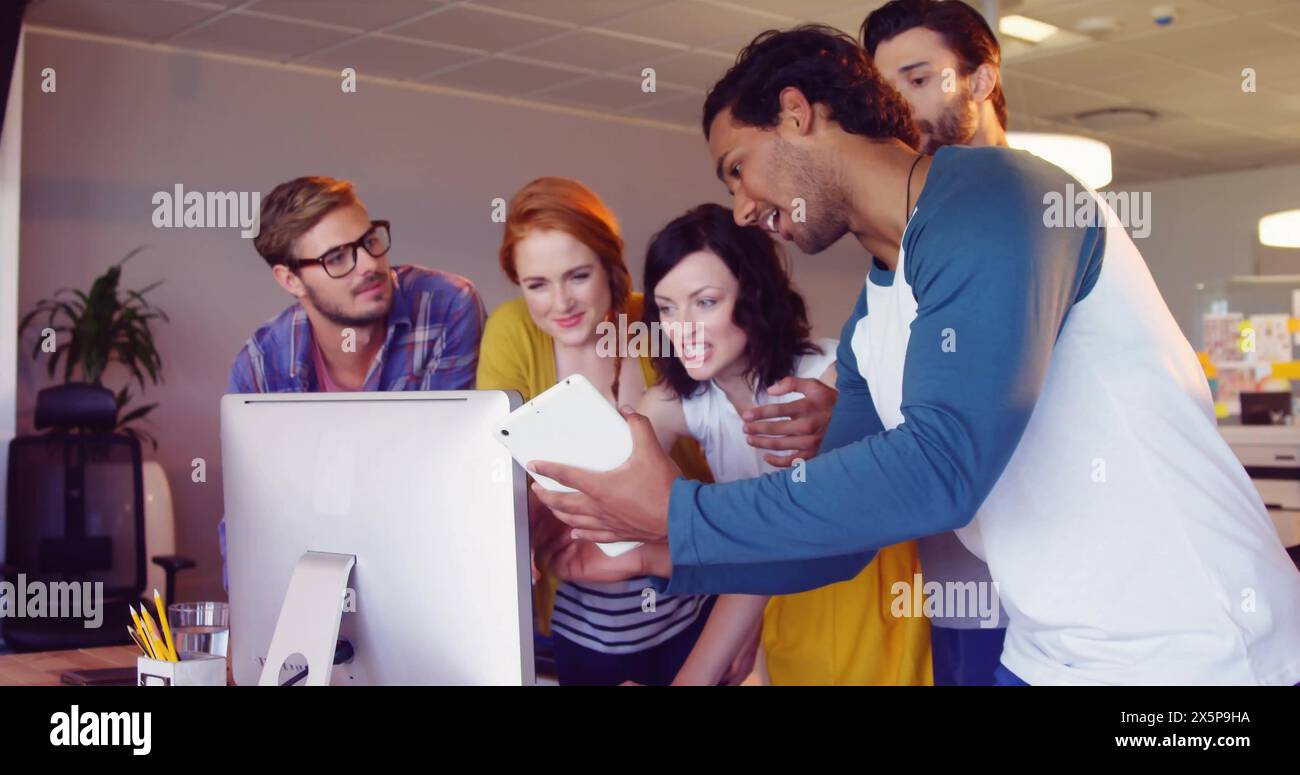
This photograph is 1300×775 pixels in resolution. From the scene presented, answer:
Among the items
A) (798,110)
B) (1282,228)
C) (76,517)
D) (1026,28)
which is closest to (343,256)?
(798,110)

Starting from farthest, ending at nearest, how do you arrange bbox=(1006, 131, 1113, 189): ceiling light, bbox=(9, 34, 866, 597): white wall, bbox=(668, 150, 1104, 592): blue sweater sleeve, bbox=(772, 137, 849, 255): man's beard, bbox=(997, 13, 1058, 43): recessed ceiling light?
1. bbox=(997, 13, 1058, 43): recessed ceiling light
2. bbox=(9, 34, 866, 597): white wall
3. bbox=(1006, 131, 1113, 189): ceiling light
4. bbox=(772, 137, 849, 255): man's beard
5. bbox=(668, 150, 1104, 592): blue sweater sleeve

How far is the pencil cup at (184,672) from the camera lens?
1.56 m

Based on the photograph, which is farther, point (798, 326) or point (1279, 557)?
point (798, 326)

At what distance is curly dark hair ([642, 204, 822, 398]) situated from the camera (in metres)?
2.47

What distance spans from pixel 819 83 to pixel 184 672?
1.11 m

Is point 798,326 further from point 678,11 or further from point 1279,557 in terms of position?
point 678,11

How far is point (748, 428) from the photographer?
2018 millimetres

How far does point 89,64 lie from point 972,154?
5.91 meters

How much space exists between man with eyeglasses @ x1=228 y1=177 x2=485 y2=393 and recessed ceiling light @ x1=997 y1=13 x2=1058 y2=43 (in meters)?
4.24

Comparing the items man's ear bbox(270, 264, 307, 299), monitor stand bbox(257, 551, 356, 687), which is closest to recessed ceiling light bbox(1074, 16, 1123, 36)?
man's ear bbox(270, 264, 307, 299)

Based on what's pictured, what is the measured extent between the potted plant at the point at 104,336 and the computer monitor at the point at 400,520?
4.39m

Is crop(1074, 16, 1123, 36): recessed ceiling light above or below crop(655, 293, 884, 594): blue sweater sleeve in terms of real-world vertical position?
above

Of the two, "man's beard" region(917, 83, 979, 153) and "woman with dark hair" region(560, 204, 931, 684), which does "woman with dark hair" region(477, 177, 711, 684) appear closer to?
"woman with dark hair" region(560, 204, 931, 684)
